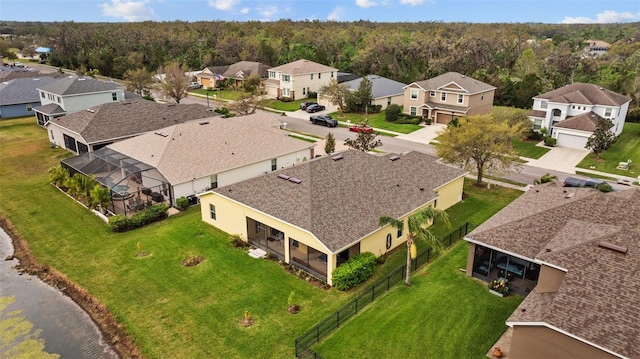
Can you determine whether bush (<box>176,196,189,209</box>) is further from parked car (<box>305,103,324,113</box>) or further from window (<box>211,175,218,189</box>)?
parked car (<box>305,103,324,113</box>)

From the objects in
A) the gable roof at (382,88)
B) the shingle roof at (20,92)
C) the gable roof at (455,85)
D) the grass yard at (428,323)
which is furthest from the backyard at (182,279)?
the shingle roof at (20,92)

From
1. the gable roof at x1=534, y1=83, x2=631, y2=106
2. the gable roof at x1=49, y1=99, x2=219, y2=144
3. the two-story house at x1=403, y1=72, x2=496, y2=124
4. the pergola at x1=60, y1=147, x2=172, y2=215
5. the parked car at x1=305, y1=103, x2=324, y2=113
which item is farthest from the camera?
the parked car at x1=305, y1=103, x2=324, y2=113

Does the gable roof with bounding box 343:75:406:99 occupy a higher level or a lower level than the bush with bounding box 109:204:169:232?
higher

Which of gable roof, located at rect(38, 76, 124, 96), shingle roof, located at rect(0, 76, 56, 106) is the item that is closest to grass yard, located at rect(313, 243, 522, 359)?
gable roof, located at rect(38, 76, 124, 96)

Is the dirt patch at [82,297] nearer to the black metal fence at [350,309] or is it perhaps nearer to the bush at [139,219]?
the bush at [139,219]

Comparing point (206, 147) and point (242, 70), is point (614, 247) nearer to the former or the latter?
point (206, 147)

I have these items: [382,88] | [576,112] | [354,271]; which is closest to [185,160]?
[354,271]

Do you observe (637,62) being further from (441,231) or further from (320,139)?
(441,231)
